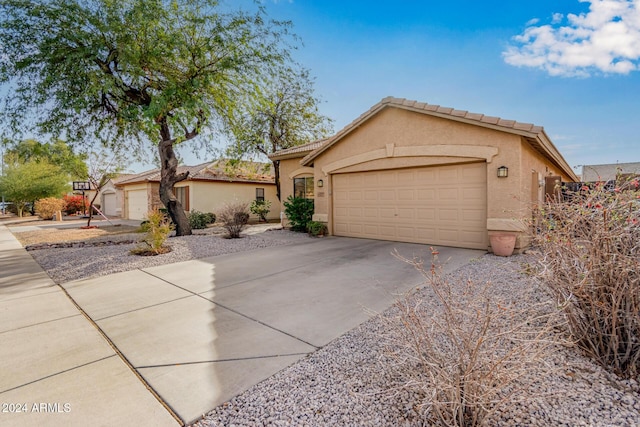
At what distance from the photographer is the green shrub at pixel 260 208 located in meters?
19.9

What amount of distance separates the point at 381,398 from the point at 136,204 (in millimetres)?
26209

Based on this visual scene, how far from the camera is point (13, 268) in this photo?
7414 mm

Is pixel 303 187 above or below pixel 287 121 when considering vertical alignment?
below

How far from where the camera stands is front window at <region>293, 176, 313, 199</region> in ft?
46.5

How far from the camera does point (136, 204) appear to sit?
78.3 ft

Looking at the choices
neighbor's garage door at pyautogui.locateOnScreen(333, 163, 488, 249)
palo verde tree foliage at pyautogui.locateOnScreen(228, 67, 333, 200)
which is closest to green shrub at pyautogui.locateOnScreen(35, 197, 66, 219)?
palo verde tree foliage at pyautogui.locateOnScreen(228, 67, 333, 200)

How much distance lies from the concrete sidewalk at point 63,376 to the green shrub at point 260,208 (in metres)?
15.2

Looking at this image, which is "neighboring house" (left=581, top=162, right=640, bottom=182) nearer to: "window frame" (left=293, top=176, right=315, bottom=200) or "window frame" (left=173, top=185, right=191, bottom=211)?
"window frame" (left=293, top=176, right=315, bottom=200)

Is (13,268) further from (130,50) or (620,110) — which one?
(620,110)

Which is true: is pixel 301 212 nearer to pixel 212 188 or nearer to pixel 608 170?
pixel 212 188

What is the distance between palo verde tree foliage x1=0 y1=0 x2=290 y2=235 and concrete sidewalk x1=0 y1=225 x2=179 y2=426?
249 inches

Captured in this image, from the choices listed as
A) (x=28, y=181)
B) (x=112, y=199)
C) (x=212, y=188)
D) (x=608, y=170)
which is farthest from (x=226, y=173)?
(x=608, y=170)

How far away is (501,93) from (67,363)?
1577cm

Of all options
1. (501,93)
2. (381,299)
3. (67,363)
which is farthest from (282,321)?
(501,93)
